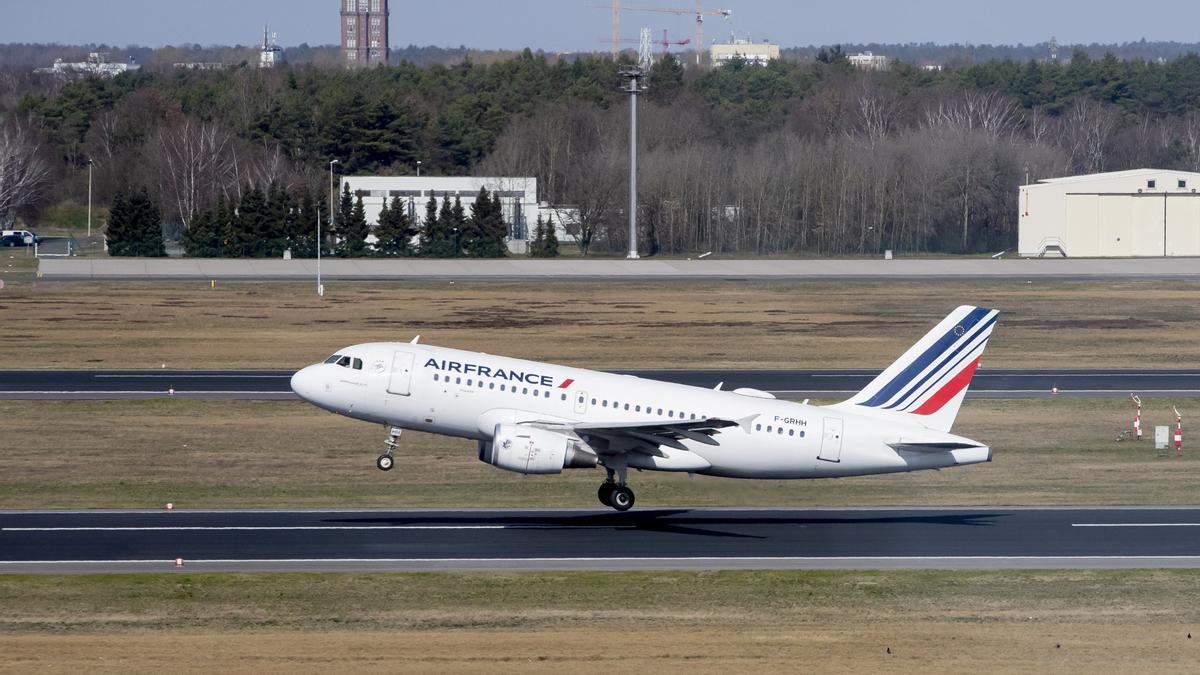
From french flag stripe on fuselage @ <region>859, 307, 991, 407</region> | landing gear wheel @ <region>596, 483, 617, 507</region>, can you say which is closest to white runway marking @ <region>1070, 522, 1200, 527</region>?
french flag stripe on fuselage @ <region>859, 307, 991, 407</region>

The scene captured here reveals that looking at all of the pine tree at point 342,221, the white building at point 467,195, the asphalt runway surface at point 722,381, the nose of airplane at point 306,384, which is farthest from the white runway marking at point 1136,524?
the white building at point 467,195

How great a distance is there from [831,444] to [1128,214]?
116466mm

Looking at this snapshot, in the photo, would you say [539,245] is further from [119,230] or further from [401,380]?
[401,380]

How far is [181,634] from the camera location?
29.7 metres

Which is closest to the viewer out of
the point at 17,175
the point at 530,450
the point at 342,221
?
the point at 530,450

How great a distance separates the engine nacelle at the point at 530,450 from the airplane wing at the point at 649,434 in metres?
0.67

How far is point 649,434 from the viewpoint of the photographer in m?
38.2

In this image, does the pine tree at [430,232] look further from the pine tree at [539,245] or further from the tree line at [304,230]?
the pine tree at [539,245]

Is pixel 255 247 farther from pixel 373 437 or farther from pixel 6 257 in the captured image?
pixel 373 437

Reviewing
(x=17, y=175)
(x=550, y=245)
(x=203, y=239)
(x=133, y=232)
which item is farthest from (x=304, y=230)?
(x=17, y=175)

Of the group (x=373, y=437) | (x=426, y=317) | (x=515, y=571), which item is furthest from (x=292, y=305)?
(x=515, y=571)

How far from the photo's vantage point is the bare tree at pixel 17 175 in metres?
184

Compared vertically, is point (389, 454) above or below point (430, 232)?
below

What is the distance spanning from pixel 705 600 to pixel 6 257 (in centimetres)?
12945
